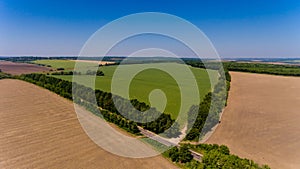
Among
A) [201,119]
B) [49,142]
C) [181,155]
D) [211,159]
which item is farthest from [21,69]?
[211,159]

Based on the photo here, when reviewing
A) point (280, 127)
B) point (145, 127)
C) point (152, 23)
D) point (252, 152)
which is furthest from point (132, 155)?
point (280, 127)

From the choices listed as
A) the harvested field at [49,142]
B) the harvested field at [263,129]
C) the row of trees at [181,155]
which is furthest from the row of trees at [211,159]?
the harvested field at [263,129]

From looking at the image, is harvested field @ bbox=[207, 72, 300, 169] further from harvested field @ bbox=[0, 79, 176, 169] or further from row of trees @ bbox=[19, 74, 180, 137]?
harvested field @ bbox=[0, 79, 176, 169]

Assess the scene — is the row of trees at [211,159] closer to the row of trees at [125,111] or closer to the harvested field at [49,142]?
the harvested field at [49,142]

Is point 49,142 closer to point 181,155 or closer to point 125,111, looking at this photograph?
point 125,111

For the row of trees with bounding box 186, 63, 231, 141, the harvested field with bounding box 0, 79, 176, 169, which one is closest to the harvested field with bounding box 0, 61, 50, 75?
the harvested field with bounding box 0, 79, 176, 169

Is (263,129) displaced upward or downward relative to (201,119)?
downward

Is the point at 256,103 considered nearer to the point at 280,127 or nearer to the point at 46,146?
the point at 280,127
